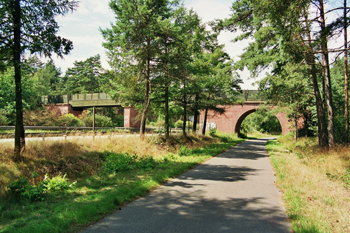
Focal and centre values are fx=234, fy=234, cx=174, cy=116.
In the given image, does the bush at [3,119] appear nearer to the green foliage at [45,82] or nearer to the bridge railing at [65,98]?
the bridge railing at [65,98]

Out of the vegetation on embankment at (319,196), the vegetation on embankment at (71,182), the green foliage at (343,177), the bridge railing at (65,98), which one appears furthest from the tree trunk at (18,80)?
the bridge railing at (65,98)

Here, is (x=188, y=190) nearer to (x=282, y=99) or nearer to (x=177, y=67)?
(x=177, y=67)

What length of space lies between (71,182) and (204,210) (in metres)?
4.92

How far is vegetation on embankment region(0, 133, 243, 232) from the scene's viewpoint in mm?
4446

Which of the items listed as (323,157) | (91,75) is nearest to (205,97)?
(323,157)

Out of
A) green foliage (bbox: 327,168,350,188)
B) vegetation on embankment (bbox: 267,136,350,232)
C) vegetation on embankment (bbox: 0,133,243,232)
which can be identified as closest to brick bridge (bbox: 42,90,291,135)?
vegetation on embankment (bbox: 0,133,243,232)

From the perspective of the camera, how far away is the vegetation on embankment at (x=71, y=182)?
4446mm

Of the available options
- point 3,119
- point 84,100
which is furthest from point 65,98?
point 3,119

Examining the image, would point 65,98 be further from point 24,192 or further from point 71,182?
point 24,192

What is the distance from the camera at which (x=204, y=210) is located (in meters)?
4.91

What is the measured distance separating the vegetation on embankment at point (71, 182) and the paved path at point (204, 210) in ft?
1.64

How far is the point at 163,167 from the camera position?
32.1 ft

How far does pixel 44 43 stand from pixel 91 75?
2189 inches

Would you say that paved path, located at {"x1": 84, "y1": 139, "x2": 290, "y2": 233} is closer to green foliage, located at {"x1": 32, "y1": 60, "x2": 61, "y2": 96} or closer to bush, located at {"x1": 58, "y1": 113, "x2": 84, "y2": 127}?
bush, located at {"x1": 58, "y1": 113, "x2": 84, "y2": 127}
